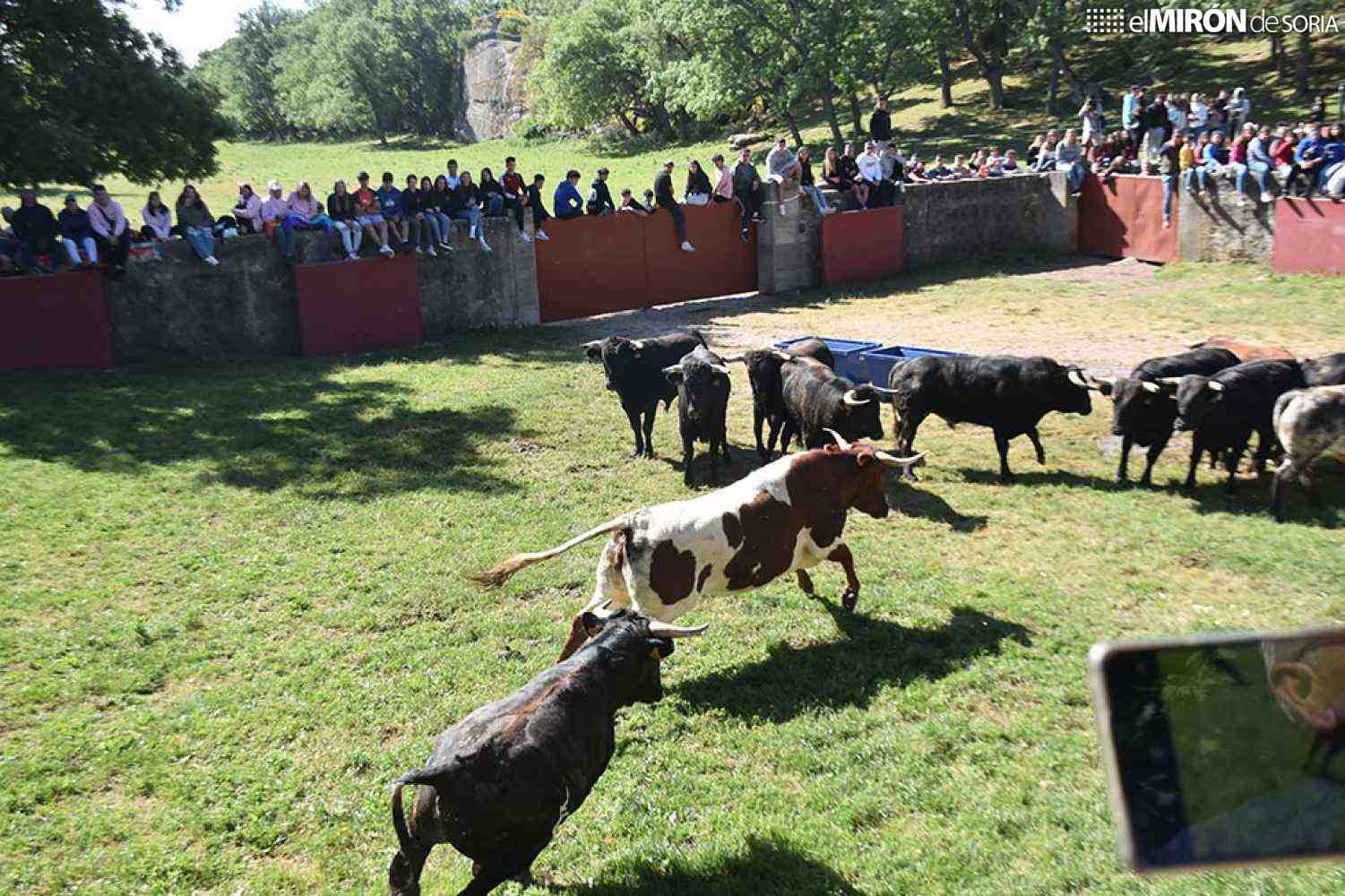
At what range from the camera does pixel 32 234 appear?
56.1 feet

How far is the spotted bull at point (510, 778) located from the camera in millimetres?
5145

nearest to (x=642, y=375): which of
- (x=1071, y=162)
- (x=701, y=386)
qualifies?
(x=701, y=386)

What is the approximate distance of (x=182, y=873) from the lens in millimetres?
5949

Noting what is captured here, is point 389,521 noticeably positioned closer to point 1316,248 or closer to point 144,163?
point 144,163

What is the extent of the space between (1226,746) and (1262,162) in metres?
23.0

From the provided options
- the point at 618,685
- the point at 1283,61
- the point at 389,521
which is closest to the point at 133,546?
the point at 389,521

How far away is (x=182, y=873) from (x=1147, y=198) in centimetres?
2362

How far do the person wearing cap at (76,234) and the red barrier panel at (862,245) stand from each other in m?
14.1

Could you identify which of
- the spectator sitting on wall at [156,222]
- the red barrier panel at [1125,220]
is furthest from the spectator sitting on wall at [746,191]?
the spectator sitting on wall at [156,222]

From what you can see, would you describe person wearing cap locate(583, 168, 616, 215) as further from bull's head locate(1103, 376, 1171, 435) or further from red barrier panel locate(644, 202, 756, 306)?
bull's head locate(1103, 376, 1171, 435)

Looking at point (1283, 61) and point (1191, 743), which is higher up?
point (1283, 61)

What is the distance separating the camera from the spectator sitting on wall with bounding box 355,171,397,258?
19.5m

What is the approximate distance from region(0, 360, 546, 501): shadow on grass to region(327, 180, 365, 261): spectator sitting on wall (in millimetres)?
3267

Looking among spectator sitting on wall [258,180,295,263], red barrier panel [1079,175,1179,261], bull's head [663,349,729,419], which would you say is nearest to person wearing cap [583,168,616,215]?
spectator sitting on wall [258,180,295,263]
